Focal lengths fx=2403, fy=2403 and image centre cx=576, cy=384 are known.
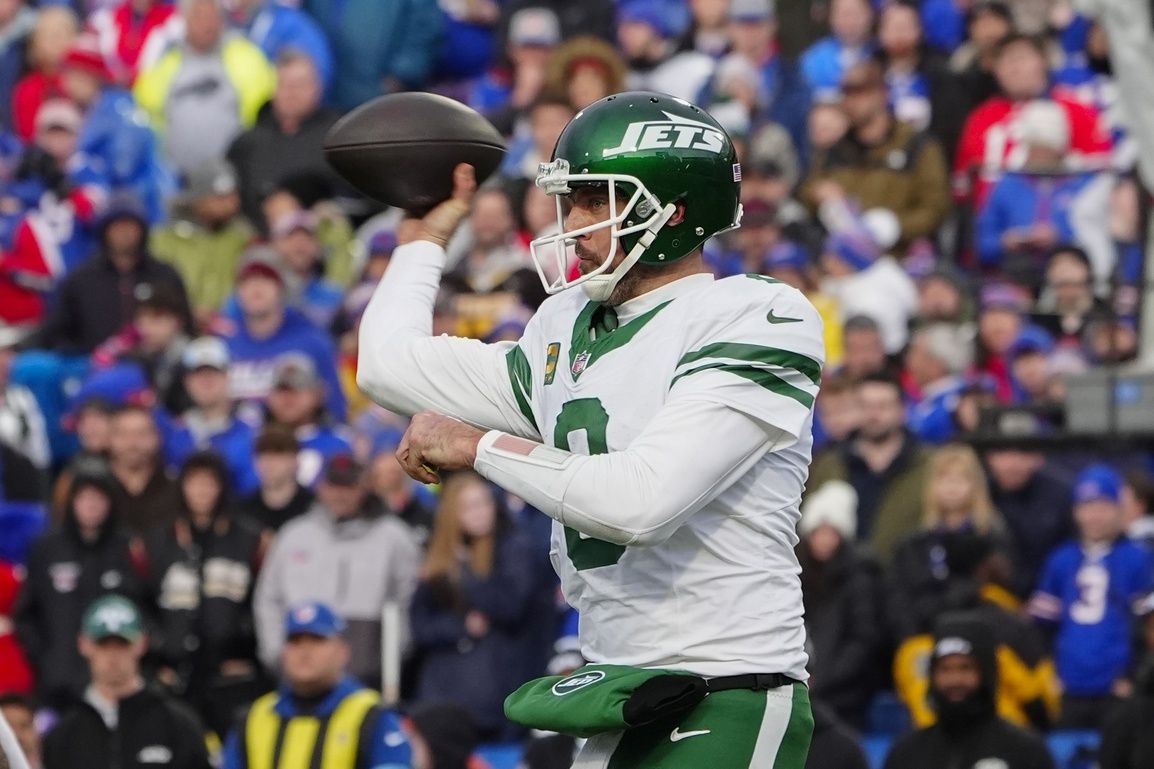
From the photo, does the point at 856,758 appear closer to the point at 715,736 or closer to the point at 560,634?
the point at 560,634

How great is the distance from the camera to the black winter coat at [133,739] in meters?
8.86

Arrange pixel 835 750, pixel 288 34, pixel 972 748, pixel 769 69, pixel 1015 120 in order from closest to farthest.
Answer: pixel 835 750 < pixel 972 748 < pixel 1015 120 < pixel 769 69 < pixel 288 34

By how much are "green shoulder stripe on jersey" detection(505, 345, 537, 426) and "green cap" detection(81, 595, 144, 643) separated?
4.76 metres

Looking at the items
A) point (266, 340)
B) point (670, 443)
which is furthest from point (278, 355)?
point (670, 443)

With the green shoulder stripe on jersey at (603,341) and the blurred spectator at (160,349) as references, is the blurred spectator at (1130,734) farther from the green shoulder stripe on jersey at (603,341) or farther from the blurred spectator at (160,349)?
the blurred spectator at (160,349)

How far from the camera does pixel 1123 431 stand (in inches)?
428

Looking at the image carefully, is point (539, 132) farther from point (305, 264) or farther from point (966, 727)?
point (966, 727)

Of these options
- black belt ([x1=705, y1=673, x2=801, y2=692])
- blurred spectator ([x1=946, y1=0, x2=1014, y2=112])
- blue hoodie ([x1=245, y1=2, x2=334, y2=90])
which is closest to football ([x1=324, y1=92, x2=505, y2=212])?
black belt ([x1=705, y1=673, x2=801, y2=692])

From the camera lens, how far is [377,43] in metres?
14.7

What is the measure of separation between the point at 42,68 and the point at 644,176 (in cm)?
1084

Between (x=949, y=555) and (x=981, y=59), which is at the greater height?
(x=981, y=59)

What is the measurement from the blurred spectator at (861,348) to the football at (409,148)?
6335 mm

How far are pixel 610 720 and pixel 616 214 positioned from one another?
92 centimetres

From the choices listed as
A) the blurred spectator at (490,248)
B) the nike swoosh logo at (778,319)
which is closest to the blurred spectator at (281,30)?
the blurred spectator at (490,248)
